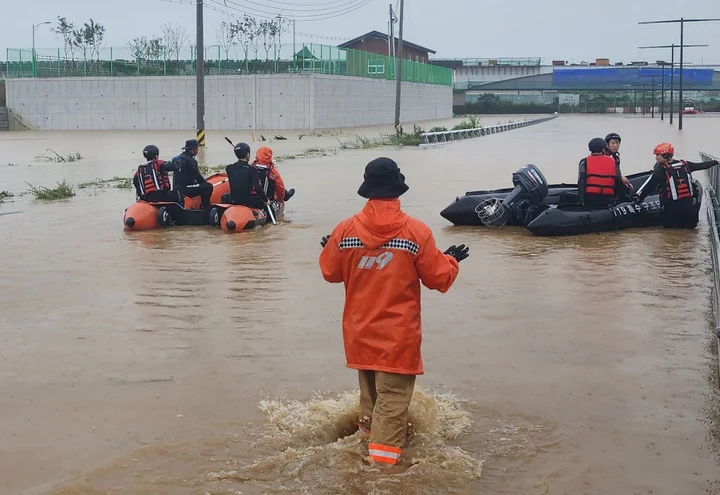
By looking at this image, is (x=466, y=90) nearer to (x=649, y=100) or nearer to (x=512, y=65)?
(x=512, y=65)

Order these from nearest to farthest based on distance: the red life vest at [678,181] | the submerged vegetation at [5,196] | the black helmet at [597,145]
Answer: the red life vest at [678,181] → the black helmet at [597,145] → the submerged vegetation at [5,196]

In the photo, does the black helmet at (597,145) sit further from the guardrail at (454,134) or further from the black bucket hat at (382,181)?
the guardrail at (454,134)

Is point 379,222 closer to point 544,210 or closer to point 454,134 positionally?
point 544,210

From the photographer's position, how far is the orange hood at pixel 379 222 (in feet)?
17.1

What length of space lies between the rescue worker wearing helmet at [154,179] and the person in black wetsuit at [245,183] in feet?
2.94

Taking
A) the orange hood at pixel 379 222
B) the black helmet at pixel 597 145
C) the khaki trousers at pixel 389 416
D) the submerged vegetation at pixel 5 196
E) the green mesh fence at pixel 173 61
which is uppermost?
the green mesh fence at pixel 173 61

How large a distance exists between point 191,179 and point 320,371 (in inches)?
334

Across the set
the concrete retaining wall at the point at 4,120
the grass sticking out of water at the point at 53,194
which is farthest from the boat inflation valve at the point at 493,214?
the concrete retaining wall at the point at 4,120

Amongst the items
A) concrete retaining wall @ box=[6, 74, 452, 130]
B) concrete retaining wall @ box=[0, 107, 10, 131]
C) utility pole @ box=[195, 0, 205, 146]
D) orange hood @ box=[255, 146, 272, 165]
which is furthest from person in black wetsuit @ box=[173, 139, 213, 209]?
concrete retaining wall @ box=[0, 107, 10, 131]

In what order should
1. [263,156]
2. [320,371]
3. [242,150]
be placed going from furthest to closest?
[263,156], [242,150], [320,371]

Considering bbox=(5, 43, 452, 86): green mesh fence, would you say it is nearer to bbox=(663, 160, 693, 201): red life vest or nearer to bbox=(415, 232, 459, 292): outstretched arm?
bbox=(663, 160, 693, 201): red life vest

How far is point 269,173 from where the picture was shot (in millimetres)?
15188

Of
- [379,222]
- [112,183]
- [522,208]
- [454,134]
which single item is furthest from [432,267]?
[454,134]

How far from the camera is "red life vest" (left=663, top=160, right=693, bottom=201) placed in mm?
13641
